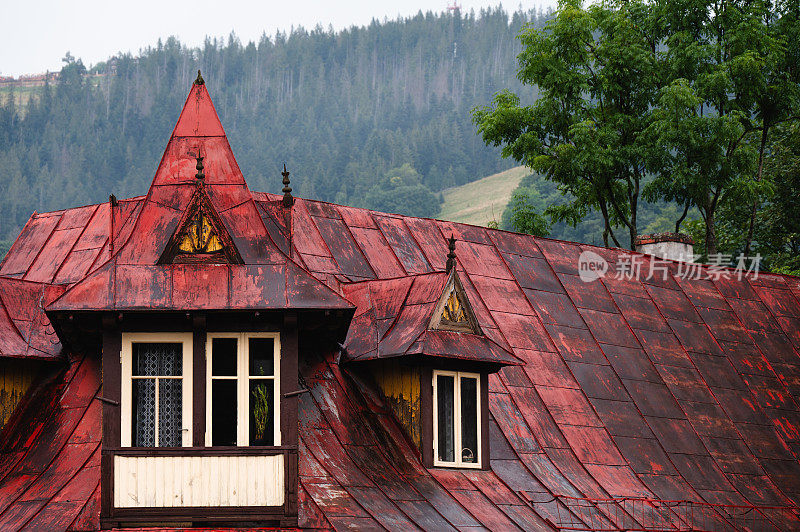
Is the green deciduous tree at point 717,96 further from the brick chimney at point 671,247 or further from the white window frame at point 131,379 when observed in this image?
the white window frame at point 131,379

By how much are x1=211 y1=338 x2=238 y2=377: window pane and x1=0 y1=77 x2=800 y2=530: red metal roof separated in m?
0.96

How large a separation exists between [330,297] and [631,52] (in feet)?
89.6

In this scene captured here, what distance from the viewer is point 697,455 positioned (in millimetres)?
27875

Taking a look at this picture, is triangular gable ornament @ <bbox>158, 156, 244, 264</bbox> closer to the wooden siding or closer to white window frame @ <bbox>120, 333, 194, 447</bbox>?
white window frame @ <bbox>120, 333, 194, 447</bbox>

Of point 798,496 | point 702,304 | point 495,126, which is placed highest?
point 495,126

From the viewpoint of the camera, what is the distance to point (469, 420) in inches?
922

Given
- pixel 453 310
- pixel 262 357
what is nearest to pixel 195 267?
pixel 262 357

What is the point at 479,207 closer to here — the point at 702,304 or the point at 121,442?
the point at 702,304

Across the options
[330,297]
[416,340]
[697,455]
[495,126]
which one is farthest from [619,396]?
[495,126]

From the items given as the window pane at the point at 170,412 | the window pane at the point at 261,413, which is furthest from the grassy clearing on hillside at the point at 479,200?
the window pane at the point at 170,412

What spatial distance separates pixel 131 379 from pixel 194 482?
6.69 ft

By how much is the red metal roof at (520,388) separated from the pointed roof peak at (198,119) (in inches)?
2.2

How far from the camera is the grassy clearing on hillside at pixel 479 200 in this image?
573ft

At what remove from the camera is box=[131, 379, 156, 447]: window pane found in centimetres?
2033
